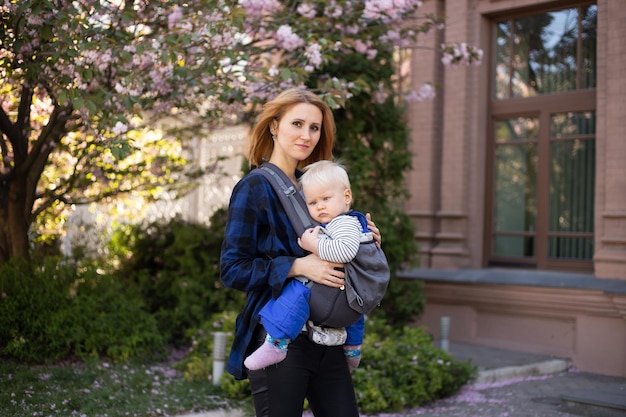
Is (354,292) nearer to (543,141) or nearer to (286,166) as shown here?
(286,166)

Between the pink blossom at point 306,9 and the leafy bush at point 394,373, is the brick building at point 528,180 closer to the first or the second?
the leafy bush at point 394,373

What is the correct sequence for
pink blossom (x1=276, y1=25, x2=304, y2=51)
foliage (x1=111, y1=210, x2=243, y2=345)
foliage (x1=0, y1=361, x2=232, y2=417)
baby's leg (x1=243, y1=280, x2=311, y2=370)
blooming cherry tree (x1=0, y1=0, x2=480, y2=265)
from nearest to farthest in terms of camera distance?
1. baby's leg (x1=243, y1=280, x2=311, y2=370)
2. foliage (x1=0, y1=361, x2=232, y2=417)
3. blooming cherry tree (x1=0, y1=0, x2=480, y2=265)
4. pink blossom (x1=276, y1=25, x2=304, y2=51)
5. foliage (x1=111, y1=210, x2=243, y2=345)

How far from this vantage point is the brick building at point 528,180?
8.01 metres

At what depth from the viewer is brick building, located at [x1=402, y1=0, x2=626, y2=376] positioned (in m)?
8.01

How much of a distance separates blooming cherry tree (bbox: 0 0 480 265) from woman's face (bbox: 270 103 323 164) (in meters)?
2.26

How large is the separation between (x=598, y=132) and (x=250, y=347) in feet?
21.5

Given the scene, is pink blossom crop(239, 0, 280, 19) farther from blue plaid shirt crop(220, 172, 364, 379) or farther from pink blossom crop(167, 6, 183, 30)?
blue plaid shirt crop(220, 172, 364, 379)

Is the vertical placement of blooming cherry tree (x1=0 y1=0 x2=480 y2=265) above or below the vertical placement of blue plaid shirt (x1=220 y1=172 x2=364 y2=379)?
above

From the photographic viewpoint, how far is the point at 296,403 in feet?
9.38

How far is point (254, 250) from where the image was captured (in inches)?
118

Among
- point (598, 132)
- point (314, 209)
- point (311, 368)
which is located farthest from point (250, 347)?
point (598, 132)

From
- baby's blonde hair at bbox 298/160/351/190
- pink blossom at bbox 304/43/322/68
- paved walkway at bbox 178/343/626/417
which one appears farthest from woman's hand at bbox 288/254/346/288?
pink blossom at bbox 304/43/322/68

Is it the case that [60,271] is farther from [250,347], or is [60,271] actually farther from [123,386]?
[250,347]

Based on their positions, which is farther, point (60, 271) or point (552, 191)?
point (552, 191)
